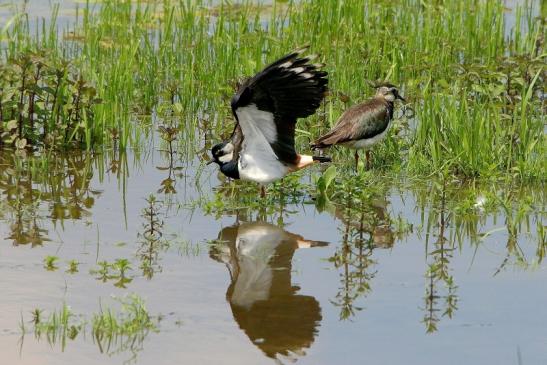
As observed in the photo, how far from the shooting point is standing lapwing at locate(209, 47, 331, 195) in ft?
27.8

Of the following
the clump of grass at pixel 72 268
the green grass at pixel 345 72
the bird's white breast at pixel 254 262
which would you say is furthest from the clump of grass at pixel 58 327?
the green grass at pixel 345 72

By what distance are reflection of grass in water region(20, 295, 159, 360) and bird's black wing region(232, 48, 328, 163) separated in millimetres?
2455

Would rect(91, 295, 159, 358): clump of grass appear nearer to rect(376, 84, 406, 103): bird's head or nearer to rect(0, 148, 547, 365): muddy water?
rect(0, 148, 547, 365): muddy water

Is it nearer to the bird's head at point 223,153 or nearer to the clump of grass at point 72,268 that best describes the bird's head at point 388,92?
the bird's head at point 223,153

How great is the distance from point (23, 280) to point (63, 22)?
28.3 feet

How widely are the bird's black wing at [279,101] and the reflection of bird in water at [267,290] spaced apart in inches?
30.1

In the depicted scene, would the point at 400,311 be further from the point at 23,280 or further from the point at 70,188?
the point at 70,188

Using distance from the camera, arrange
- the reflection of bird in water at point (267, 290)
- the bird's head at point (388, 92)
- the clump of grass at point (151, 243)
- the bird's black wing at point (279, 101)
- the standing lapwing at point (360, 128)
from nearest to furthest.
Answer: the reflection of bird in water at point (267, 290) < the clump of grass at point (151, 243) < the bird's black wing at point (279, 101) < the standing lapwing at point (360, 128) < the bird's head at point (388, 92)

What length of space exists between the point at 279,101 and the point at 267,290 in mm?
2011

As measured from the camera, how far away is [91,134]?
34.7ft

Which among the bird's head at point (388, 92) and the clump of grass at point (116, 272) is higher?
the bird's head at point (388, 92)

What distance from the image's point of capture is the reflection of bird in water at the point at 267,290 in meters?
6.37

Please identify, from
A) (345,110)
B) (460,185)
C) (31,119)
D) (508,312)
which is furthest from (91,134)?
(508,312)

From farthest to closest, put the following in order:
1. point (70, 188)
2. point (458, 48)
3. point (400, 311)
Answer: point (458, 48)
point (70, 188)
point (400, 311)
